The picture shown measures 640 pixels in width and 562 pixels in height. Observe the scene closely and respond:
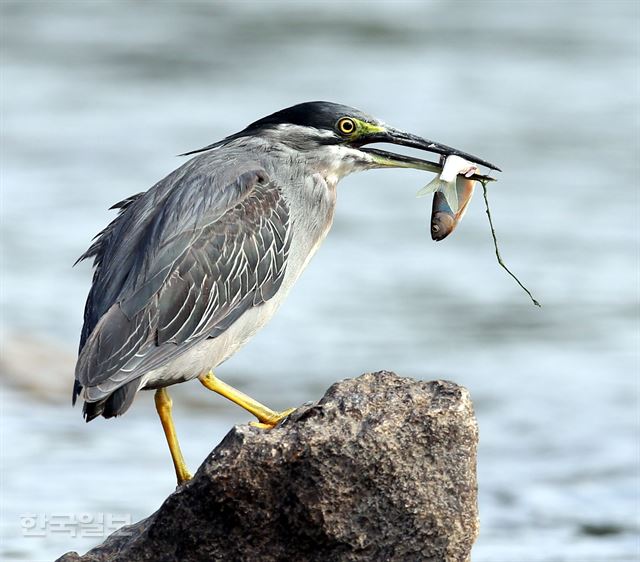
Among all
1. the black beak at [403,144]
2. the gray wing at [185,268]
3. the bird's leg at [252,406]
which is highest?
the black beak at [403,144]

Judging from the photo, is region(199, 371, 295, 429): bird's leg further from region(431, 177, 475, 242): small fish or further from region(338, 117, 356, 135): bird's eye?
region(338, 117, 356, 135): bird's eye

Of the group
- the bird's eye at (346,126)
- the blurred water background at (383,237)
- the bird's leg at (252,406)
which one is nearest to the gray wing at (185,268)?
the bird's leg at (252,406)

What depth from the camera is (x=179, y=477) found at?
20.6ft

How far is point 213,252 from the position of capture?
6.61 m

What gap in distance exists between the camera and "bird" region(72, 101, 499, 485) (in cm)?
617

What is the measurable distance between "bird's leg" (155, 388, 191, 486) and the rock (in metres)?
0.96

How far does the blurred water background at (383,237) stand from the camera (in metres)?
9.54

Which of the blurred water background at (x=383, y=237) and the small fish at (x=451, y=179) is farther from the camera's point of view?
the blurred water background at (x=383, y=237)

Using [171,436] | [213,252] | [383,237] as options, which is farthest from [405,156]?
[383,237]

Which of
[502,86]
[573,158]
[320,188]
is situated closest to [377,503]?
[320,188]

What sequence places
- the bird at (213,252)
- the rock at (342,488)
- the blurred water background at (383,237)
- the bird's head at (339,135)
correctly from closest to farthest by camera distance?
1. the rock at (342,488)
2. the bird at (213,252)
3. the bird's head at (339,135)
4. the blurred water background at (383,237)

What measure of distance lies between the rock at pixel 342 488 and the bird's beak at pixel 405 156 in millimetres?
1899

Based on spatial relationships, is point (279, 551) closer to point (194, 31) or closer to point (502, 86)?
point (502, 86)

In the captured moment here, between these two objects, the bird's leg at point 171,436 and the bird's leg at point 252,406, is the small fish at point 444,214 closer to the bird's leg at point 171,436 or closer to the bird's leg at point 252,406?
the bird's leg at point 252,406
